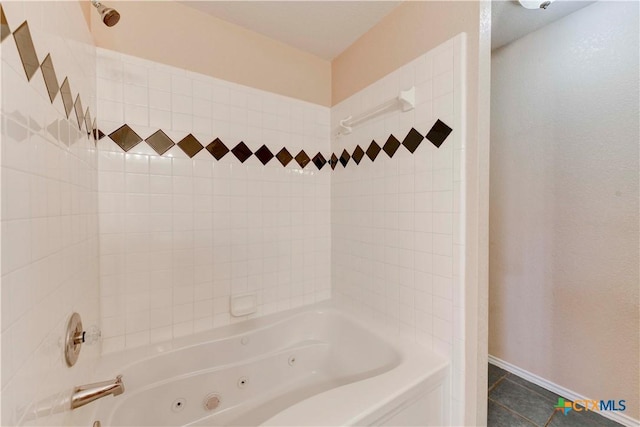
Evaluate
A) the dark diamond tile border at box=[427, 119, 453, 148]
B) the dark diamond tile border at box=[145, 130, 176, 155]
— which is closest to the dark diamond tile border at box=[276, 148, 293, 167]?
the dark diamond tile border at box=[145, 130, 176, 155]

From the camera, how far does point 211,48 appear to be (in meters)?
1.53

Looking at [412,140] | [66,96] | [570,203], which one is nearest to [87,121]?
[66,96]

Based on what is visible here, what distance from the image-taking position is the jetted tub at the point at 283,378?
97 centimetres

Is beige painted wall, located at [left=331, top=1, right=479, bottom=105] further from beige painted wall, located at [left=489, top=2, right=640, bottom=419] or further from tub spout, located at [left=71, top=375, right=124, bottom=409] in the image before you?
tub spout, located at [left=71, top=375, right=124, bottom=409]

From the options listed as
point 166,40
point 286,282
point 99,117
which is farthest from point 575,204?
point 99,117

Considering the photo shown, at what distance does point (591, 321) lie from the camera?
1536mm

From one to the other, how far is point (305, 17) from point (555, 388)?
2.89 meters

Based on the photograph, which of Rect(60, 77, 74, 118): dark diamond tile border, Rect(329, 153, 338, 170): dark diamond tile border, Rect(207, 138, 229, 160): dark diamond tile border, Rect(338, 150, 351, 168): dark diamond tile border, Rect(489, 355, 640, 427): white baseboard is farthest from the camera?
Rect(329, 153, 338, 170): dark diamond tile border

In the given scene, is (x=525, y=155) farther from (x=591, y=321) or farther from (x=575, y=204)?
(x=591, y=321)

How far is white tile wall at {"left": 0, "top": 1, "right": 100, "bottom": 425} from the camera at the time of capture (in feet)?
1.65

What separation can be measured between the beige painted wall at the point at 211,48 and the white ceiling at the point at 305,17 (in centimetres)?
6

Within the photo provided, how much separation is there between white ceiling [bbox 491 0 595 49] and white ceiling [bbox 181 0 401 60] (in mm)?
720

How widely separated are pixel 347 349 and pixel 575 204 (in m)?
1.72

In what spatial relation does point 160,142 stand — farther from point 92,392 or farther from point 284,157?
point 92,392
